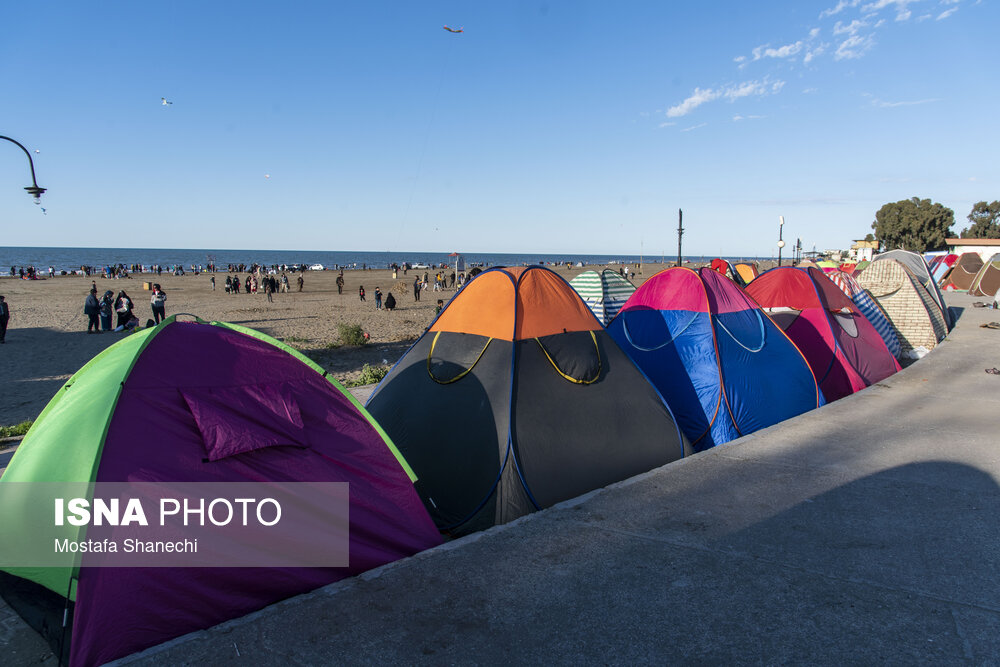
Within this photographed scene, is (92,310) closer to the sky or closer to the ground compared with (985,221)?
closer to the ground

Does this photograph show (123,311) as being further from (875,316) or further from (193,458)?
(875,316)

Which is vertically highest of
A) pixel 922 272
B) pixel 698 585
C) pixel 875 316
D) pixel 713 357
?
pixel 922 272

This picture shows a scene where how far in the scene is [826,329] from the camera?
9508mm

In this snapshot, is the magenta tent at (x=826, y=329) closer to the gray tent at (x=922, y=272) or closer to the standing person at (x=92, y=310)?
the gray tent at (x=922, y=272)

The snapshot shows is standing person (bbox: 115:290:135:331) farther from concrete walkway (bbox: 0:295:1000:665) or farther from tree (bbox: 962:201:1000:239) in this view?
tree (bbox: 962:201:1000:239)

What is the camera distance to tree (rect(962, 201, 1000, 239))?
6925cm

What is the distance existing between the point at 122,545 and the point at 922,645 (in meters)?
4.18

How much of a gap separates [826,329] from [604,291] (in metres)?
6.72

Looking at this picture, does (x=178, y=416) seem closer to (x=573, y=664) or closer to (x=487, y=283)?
(x=573, y=664)

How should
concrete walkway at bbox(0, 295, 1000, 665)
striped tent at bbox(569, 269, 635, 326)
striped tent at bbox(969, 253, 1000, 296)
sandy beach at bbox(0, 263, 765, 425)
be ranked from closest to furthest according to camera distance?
1. concrete walkway at bbox(0, 295, 1000, 665)
2. sandy beach at bbox(0, 263, 765, 425)
3. striped tent at bbox(569, 269, 635, 326)
4. striped tent at bbox(969, 253, 1000, 296)

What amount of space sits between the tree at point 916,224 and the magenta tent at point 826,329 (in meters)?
53.8

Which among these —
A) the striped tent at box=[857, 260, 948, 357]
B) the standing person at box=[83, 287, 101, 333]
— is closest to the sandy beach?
the standing person at box=[83, 287, 101, 333]

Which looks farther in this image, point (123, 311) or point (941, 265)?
point (941, 265)

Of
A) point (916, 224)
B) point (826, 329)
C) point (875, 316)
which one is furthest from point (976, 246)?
point (826, 329)
